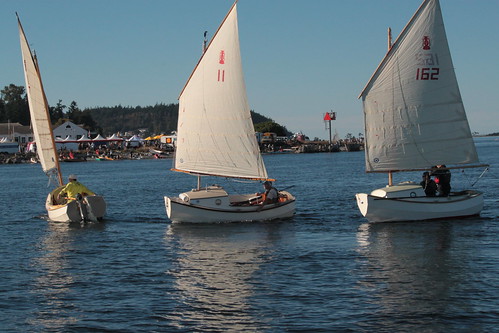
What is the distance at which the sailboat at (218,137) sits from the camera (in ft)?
133

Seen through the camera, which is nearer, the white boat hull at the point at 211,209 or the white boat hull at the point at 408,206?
the white boat hull at the point at 408,206

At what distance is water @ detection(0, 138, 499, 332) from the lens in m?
21.8

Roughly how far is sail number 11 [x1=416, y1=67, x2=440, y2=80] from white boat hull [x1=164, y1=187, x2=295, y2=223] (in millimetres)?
10587

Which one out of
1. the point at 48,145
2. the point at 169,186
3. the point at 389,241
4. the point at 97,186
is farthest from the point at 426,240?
the point at 97,186

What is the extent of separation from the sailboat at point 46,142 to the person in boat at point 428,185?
19393 millimetres

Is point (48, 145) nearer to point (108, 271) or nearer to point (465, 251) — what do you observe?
point (108, 271)

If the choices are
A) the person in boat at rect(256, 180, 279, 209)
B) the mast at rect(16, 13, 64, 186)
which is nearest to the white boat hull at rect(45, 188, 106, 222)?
the mast at rect(16, 13, 64, 186)

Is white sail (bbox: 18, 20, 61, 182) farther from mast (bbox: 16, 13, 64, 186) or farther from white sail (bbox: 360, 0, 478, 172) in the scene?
white sail (bbox: 360, 0, 478, 172)

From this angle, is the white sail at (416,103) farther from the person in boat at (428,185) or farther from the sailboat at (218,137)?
the sailboat at (218,137)

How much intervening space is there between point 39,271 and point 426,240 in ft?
58.6

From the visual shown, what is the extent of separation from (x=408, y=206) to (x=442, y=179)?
256cm

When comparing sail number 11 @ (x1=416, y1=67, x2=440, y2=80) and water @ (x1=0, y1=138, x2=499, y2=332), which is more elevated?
sail number 11 @ (x1=416, y1=67, x2=440, y2=80)

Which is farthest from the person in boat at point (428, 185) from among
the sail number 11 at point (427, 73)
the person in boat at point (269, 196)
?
the person in boat at point (269, 196)

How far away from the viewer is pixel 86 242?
122 ft
